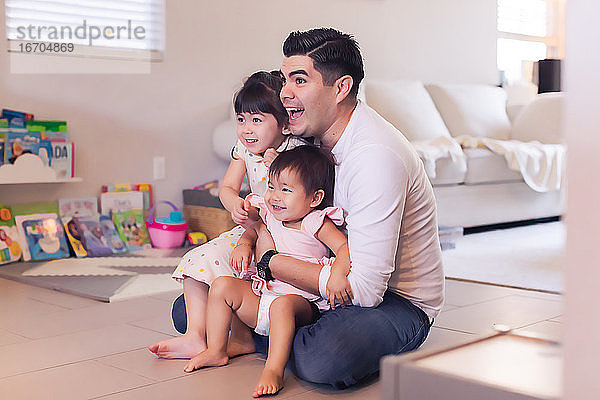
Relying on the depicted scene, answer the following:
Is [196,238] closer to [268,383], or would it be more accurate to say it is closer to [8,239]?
[8,239]

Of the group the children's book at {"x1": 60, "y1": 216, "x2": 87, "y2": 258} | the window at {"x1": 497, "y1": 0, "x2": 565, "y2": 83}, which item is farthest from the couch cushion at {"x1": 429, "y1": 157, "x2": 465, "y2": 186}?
the window at {"x1": 497, "y1": 0, "x2": 565, "y2": 83}

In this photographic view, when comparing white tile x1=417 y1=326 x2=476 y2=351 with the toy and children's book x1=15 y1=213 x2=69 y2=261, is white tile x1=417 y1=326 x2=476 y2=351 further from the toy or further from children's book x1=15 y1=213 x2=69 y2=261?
children's book x1=15 y1=213 x2=69 y2=261

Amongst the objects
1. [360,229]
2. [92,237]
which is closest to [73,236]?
[92,237]

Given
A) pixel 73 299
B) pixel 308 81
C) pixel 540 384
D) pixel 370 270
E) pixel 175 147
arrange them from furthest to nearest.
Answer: pixel 175 147
pixel 73 299
pixel 308 81
pixel 370 270
pixel 540 384

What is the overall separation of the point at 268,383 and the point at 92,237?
230 centimetres

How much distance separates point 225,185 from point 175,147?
2217 millimetres

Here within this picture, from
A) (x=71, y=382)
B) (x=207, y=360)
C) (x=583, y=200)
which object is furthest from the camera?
(x=207, y=360)

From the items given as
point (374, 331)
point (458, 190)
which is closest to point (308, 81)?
point (374, 331)

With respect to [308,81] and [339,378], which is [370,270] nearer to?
[339,378]

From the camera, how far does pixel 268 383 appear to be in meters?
1.76

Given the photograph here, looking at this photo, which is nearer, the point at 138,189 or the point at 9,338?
the point at 9,338

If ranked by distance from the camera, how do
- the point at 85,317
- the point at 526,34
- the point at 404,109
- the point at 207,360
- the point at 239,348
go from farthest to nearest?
the point at 526,34, the point at 404,109, the point at 85,317, the point at 239,348, the point at 207,360

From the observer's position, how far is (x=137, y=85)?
4191 millimetres

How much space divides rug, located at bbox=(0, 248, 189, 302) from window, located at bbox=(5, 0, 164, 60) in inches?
42.0
